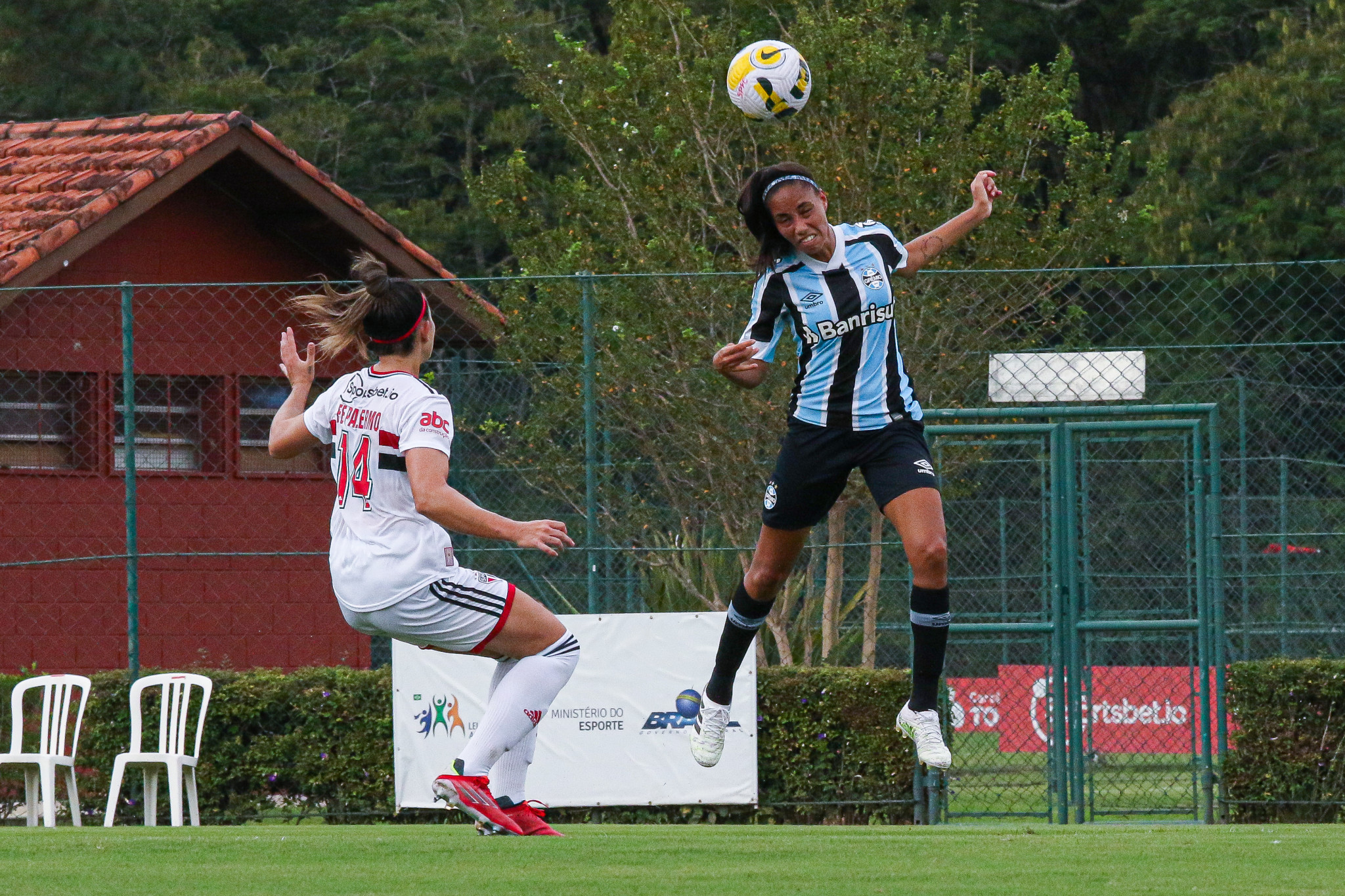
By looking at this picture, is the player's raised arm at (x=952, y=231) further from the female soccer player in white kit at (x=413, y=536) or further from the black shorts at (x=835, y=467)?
the female soccer player in white kit at (x=413, y=536)

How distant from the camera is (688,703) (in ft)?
33.8

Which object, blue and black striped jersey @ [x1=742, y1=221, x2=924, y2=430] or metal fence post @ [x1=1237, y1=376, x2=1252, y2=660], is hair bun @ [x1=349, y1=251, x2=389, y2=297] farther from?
metal fence post @ [x1=1237, y1=376, x2=1252, y2=660]

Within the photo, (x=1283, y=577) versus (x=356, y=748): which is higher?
(x=1283, y=577)

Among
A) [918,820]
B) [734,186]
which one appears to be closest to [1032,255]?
[734,186]

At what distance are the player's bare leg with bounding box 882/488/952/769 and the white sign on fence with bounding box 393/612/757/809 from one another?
338 cm

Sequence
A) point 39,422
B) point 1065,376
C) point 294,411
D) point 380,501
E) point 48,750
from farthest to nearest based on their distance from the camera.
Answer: point 39,422, point 48,750, point 1065,376, point 294,411, point 380,501

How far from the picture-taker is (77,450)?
49.0 ft

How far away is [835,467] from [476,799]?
69.4 inches

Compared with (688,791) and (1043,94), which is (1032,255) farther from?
(688,791)

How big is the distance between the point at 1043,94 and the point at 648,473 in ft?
18.8

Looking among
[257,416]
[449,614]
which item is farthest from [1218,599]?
[257,416]

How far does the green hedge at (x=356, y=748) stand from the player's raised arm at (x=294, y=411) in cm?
425

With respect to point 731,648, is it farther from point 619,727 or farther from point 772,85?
point 619,727

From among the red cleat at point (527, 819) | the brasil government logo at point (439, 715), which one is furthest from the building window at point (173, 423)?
the red cleat at point (527, 819)
